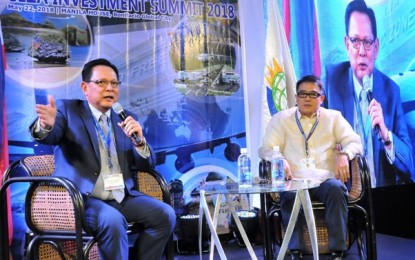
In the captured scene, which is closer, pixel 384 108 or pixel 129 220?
pixel 129 220

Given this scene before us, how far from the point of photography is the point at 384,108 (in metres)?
4.33

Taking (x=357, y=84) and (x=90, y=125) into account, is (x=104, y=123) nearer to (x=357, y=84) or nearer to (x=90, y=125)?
(x=90, y=125)

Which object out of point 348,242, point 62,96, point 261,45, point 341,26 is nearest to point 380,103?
point 341,26

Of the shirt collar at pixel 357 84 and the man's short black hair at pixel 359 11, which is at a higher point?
the man's short black hair at pixel 359 11

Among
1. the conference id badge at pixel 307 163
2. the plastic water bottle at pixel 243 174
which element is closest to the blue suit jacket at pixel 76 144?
the plastic water bottle at pixel 243 174

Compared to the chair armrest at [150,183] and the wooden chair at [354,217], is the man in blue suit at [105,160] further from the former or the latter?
the wooden chair at [354,217]

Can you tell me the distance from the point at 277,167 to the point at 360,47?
1.94 metres

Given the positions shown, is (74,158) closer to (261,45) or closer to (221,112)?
(221,112)

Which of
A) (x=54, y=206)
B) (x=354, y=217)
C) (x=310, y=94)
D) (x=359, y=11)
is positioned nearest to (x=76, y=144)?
(x=54, y=206)

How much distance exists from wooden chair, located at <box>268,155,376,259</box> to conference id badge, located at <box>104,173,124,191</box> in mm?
993

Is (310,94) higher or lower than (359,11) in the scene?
lower

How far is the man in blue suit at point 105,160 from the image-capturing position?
2.32 metres

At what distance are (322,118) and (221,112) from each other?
895 mm

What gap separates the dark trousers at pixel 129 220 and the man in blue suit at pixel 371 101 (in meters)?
2.34
